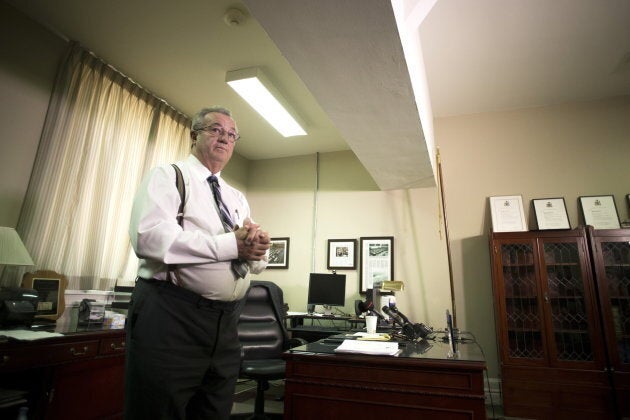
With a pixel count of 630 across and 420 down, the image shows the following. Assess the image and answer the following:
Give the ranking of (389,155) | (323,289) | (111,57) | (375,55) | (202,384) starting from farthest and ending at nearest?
1. (323,289)
2. (389,155)
3. (111,57)
4. (375,55)
5. (202,384)

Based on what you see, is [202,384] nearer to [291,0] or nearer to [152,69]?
[291,0]

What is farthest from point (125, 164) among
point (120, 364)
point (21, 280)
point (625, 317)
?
point (625, 317)

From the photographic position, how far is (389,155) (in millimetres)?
3367

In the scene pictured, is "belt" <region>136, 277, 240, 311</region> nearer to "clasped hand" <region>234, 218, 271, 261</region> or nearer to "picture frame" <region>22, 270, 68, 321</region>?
Answer: "clasped hand" <region>234, 218, 271, 261</region>

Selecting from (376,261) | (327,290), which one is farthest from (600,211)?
(327,290)

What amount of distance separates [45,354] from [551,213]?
4.41m

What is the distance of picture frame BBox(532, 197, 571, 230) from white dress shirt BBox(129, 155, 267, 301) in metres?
3.65

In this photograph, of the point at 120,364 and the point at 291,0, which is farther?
the point at 120,364

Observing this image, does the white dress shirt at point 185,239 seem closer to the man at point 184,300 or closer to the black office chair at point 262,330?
the man at point 184,300

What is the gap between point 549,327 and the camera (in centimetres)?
329

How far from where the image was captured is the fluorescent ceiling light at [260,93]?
10.5ft

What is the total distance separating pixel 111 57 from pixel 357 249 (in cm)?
322

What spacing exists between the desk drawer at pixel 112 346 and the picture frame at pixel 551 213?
393 cm

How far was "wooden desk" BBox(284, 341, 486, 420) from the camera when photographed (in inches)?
51.9
